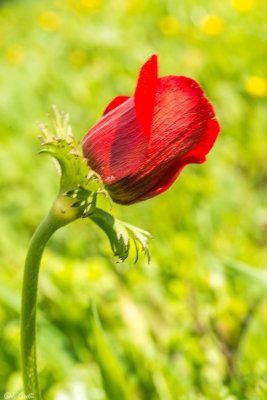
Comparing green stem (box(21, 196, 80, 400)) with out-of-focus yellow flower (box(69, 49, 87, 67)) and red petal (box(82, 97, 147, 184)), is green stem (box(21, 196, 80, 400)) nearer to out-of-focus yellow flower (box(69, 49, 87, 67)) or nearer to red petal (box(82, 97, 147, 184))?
red petal (box(82, 97, 147, 184))

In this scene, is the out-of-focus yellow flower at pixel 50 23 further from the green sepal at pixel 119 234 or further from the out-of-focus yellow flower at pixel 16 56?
the green sepal at pixel 119 234

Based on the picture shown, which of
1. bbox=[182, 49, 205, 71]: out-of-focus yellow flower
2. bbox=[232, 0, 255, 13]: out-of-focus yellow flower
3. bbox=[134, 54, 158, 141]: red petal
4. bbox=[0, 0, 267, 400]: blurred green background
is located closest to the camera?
bbox=[134, 54, 158, 141]: red petal

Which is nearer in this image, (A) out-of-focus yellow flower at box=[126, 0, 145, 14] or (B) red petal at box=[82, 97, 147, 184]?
(B) red petal at box=[82, 97, 147, 184]

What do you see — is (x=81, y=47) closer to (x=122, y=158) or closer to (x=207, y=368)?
(x=207, y=368)

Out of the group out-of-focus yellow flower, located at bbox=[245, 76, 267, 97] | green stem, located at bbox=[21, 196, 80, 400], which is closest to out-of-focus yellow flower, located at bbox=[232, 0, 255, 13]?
out-of-focus yellow flower, located at bbox=[245, 76, 267, 97]

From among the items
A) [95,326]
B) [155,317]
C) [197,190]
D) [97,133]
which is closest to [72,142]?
[97,133]

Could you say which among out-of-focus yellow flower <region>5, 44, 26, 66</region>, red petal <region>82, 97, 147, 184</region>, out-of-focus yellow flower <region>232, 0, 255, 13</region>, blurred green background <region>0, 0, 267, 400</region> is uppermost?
out-of-focus yellow flower <region>5, 44, 26, 66</region>
